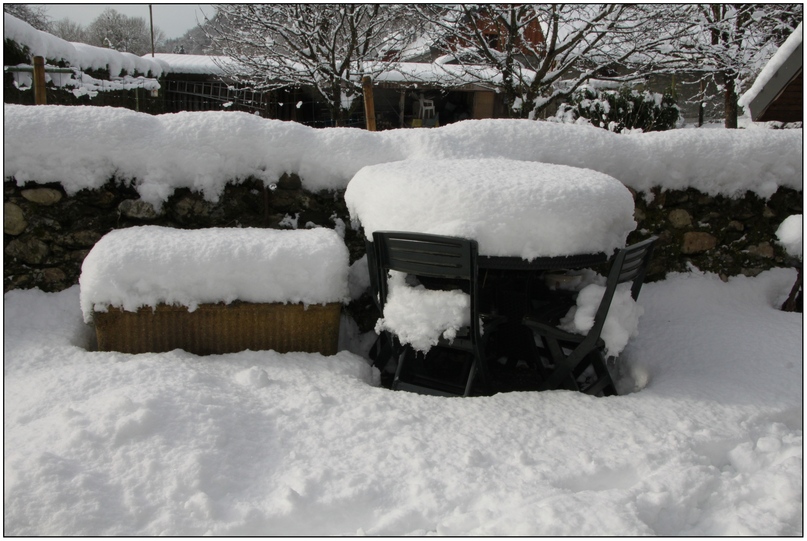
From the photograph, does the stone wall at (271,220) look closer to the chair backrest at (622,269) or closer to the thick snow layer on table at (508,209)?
the thick snow layer on table at (508,209)

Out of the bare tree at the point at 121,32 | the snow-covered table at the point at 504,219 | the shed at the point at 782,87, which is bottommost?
the snow-covered table at the point at 504,219

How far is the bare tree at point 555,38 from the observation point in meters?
6.89

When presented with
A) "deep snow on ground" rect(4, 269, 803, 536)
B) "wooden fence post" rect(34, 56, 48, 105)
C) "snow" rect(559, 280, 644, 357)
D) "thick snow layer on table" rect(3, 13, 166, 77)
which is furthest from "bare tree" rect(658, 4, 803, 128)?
"thick snow layer on table" rect(3, 13, 166, 77)

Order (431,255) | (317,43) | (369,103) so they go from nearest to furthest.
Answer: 1. (431,255)
2. (369,103)
3. (317,43)

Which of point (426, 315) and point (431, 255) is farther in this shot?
point (426, 315)

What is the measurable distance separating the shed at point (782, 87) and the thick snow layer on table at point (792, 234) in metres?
0.68

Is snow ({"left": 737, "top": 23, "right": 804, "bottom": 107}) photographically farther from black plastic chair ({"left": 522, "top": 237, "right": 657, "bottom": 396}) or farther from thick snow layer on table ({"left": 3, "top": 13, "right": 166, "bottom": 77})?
thick snow layer on table ({"left": 3, "top": 13, "right": 166, "bottom": 77})

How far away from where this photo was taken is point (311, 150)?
11.8 ft

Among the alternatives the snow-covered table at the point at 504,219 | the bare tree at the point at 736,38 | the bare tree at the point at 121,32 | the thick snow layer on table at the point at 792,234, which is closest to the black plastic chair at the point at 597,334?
the snow-covered table at the point at 504,219

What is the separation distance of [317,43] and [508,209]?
6933 millimetres

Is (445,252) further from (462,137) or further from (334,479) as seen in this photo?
(462,137)

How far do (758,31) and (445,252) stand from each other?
9.33m

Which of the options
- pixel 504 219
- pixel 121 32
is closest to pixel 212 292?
pixel 504 219

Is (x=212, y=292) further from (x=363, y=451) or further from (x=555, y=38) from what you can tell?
(x=555, y=38)
